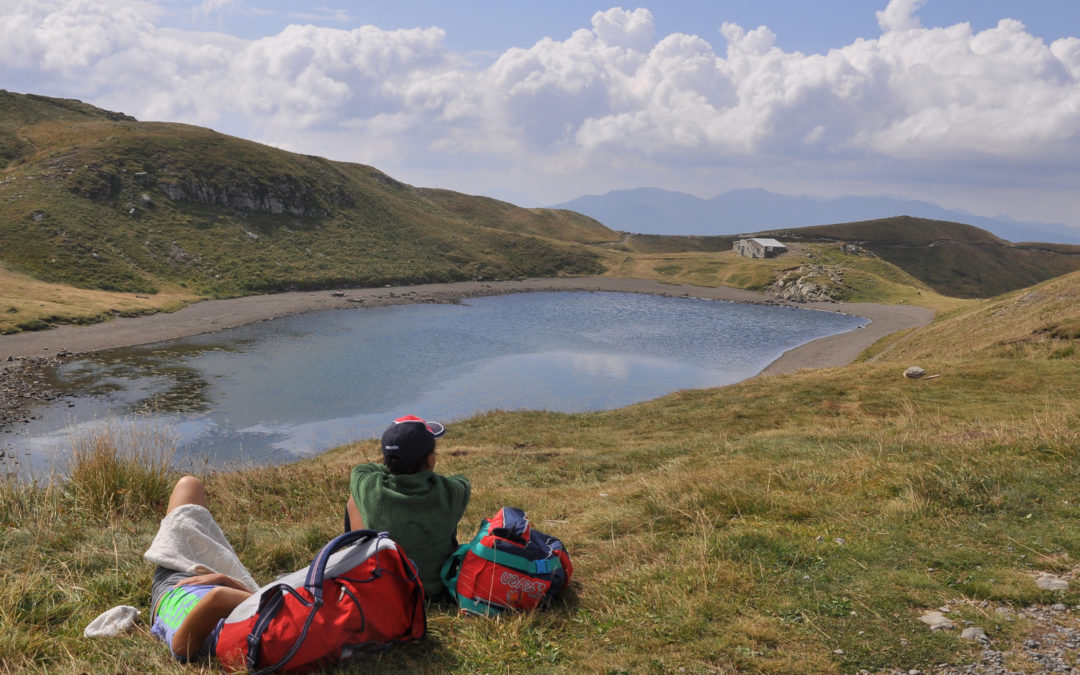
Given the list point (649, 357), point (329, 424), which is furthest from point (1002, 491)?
point (649, 357)

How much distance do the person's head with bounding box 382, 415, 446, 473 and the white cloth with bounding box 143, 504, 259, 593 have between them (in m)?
1.64

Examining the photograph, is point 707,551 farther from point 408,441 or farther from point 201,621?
point 201,621

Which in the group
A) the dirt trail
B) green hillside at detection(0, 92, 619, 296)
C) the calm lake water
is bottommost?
the calm lake water

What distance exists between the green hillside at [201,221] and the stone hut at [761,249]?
1610 inches

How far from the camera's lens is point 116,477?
817 cm

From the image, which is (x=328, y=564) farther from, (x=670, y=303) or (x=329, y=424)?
(x=670, y=303)

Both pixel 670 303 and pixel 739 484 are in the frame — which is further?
pixel 670 303

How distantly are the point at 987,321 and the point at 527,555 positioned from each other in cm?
4377

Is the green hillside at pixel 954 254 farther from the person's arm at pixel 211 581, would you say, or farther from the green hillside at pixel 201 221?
the person's arm at pixel 211 581

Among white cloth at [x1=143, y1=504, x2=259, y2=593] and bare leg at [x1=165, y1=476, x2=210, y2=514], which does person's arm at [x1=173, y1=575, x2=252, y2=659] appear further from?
bare leg at [x1=165, y1=476, x2=210, y2=514]

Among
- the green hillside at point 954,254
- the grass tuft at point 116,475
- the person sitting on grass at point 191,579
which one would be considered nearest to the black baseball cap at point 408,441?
the person sitting on grass at point 191,579

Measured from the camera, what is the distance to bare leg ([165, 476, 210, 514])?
5492 mm

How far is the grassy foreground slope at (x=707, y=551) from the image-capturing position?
4359 mm

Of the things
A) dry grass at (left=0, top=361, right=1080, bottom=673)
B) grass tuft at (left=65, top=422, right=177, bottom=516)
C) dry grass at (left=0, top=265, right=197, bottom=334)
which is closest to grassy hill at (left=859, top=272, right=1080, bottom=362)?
dry grass at (left=0, top=361, right=1080, bottom=673)
